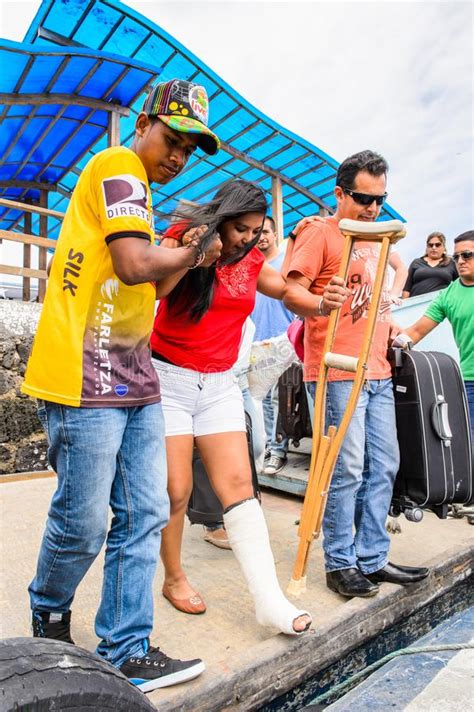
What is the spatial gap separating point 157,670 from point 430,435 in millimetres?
1690

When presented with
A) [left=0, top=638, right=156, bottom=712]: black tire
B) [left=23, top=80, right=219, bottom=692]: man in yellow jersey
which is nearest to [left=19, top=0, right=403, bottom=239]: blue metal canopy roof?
[left=23, top=80, right=219, bottom=692]: man in yellow jersey

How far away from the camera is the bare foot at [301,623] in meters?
2.02

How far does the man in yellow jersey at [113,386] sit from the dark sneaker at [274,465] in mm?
2818

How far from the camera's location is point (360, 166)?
2553 millimetres

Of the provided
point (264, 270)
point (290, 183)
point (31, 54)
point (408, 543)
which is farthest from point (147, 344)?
point (290, 183)

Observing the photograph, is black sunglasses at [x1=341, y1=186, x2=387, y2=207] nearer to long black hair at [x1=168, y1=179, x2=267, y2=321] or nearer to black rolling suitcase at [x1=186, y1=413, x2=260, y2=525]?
→ long black hair at [x1=168, y1=179, x2=267, y2=321]

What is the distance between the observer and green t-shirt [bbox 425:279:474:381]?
3.91 metres

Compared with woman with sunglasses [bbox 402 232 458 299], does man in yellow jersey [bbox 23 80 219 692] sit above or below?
below

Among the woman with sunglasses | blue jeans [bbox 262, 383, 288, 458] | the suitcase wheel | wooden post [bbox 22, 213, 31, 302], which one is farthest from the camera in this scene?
wooden post [bbox 22, 213, 31, 302]

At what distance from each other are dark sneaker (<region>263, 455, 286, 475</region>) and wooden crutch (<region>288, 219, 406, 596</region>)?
2.13 m

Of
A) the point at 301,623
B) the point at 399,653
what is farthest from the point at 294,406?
the point at 301,623

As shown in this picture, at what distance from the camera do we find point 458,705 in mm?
1790

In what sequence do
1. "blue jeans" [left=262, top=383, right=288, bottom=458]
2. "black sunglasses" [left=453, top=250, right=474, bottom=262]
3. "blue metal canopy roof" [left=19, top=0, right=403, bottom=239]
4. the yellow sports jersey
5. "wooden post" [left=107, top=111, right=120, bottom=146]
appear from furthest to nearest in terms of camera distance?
"wooden post" [left=107, top=111, right=120, bottom=146], "blue metal canopy roof" [left=19, top=0, right=403, bottom=239], "blue jeans" [left=262, top=383, right=288, bottom=458], "black sunglasses" [left=453, top=250, right=474, bottom=262], the yellow sports jersey

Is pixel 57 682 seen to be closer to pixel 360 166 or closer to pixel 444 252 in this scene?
pixel 360 166
